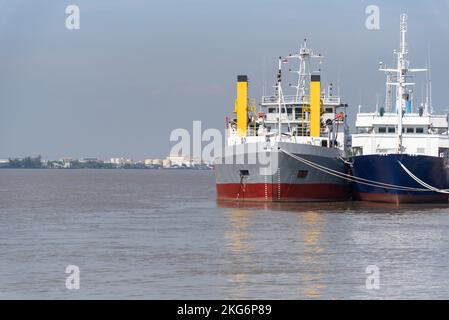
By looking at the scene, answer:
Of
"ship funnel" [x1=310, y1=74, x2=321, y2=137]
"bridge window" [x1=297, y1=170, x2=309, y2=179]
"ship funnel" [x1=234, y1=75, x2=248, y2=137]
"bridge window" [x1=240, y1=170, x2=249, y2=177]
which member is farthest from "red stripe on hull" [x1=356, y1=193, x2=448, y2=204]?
"ship funnel" [x1=234, y1=75, x2=248, y2=137]

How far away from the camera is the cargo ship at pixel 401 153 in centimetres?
6228

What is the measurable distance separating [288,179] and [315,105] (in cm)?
870

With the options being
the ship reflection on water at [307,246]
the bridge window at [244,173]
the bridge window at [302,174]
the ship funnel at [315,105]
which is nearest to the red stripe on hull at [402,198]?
the ship reflection on water at [307,246]

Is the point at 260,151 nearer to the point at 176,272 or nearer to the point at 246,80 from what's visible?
the point at 246,80

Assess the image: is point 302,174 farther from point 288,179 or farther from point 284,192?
point 284,192

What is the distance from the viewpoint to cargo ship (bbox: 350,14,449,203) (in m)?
62.3

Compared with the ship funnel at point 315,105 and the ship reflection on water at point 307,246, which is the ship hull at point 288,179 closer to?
the ship reflection on water at point 307,246

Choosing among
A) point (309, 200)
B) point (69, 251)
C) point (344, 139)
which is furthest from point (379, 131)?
point (69, 251)

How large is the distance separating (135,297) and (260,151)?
3601 cm

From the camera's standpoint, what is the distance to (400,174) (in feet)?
203

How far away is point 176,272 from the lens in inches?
1212

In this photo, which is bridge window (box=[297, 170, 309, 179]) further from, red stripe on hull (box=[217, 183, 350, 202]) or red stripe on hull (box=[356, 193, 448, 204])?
red stripe on hull (box=[356, 193, 448, 204])

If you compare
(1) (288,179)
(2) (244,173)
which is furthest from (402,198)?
(2) (244,173)

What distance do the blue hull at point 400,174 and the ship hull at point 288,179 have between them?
7.22ft
